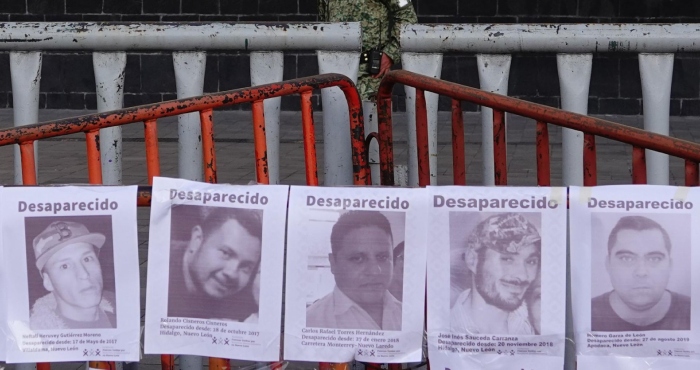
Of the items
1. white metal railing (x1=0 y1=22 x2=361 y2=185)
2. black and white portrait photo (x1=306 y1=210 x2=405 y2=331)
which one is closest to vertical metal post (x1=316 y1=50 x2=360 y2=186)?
white metal railing (x1=0 y1=22 x2=361 y2=185)

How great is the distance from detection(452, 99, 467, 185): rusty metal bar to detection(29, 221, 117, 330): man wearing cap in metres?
1.10

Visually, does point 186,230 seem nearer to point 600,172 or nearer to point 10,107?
point 600,172

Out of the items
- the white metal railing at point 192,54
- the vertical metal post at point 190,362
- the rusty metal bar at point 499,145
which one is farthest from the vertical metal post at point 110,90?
the rusty metal bar at point 499,145

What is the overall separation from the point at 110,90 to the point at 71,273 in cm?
99

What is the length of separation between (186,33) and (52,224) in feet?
3.21

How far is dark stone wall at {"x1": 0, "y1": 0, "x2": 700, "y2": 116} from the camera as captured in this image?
38.3ft

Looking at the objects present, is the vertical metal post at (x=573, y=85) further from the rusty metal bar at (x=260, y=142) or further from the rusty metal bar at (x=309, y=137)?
the rusty metal bar at (x=260, y=142)

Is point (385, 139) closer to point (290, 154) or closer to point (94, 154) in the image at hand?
point (94, 154)

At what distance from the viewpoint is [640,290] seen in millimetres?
2600

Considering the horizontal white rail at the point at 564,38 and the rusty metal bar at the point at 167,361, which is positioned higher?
the horizontal white rail at the point at 564,38

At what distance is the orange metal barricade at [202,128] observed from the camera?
2.93 meters

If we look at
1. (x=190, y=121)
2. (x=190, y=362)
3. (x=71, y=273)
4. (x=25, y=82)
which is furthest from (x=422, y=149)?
(x=25, y=82)

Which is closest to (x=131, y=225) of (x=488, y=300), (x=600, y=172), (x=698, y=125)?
(x=488, y=300)

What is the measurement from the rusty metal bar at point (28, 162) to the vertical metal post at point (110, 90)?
0.58m
